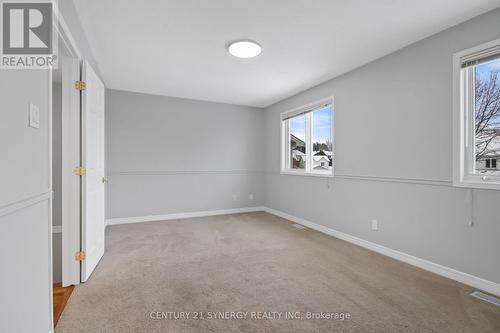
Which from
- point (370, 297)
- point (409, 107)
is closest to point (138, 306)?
point (370, 297)

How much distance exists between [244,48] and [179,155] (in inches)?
109

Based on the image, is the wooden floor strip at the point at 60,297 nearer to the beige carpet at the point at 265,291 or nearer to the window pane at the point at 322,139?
the beige carpet at the point at 265,291

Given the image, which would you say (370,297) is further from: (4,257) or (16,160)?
(16,160)

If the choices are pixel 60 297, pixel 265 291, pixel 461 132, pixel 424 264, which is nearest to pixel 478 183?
pixel 461 132

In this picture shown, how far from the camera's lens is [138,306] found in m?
1.87

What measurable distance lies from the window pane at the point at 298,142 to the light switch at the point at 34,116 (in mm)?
3925

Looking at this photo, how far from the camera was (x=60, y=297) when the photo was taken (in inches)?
78.6

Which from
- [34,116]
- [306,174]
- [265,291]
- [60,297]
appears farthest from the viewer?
[306,174]

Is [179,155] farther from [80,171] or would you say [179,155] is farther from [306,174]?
[80,171]

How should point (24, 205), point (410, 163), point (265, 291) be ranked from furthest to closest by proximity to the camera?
point (410, 163), point (265, 291), point (24, 205)

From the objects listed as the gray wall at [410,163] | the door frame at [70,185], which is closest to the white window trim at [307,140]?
the gray wall at [410,163]

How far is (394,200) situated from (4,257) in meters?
3.29

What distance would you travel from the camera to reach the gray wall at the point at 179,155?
441 cm

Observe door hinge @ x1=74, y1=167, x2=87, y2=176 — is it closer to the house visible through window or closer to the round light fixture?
the round light fixture
